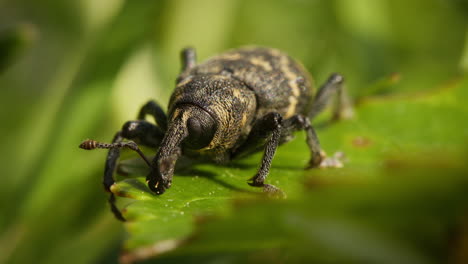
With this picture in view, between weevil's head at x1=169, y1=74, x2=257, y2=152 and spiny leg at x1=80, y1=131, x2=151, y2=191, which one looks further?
weevil's head at x1=169, y1=74, x2=257, y2=152

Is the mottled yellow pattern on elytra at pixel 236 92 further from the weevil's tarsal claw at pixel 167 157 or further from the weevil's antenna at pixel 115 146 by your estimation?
the weevil's antenna at pixel 115 146

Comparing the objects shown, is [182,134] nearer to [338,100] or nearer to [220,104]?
[220,104]

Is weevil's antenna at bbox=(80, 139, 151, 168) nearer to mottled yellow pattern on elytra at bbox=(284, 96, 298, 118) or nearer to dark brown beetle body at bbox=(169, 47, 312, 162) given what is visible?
dark brown beetle body at bbox=(169, 47, 312, 162)

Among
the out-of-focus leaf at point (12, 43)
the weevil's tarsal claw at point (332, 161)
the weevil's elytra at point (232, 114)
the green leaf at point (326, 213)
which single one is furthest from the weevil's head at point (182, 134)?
the out-of-focus leaf at point (12, 43)

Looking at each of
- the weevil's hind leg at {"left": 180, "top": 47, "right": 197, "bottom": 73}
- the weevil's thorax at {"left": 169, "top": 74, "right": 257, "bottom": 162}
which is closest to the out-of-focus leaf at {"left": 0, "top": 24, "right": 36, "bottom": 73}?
the weevil's thorax at {"left": 169, "top": 74, "right": 257, "bottom": 162}

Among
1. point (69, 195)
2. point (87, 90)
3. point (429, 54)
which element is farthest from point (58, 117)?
point (429, 54)

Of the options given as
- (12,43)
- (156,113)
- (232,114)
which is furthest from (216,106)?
(12,43)

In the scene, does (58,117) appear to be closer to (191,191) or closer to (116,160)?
(116,160)

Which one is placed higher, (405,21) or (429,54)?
(405,21)
